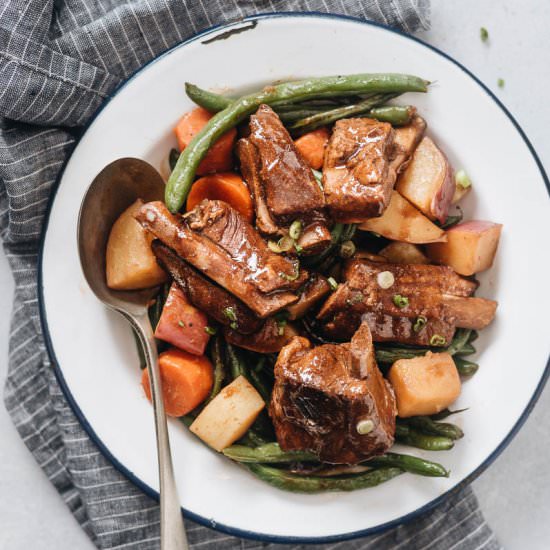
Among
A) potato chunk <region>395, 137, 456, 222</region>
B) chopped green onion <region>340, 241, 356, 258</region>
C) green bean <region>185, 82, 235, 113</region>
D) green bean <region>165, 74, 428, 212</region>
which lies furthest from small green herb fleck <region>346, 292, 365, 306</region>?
green bean <region>185, 82, 235, 113</region>

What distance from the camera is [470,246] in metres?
3.62

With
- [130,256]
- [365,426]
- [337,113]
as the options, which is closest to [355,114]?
[337,113]

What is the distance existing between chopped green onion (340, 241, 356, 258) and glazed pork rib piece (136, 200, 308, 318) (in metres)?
0.39

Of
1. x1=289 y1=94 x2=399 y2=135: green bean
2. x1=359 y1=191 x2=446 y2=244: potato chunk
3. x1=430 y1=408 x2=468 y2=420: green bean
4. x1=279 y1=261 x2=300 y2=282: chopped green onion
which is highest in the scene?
x1=289 y1=94 x2=399 y2=135: green bean

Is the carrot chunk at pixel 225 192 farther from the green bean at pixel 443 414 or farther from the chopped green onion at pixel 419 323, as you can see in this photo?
the green bean at pixel 443 414

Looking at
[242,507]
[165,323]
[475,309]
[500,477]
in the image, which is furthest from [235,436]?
[500,477]

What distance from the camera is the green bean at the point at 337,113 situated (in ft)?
12.0

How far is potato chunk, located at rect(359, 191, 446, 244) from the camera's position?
3641mm

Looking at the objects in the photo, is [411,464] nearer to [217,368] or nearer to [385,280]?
[385,280]

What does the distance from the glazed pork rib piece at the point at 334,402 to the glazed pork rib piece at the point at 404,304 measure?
0.20 m

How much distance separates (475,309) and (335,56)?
1.58 metres

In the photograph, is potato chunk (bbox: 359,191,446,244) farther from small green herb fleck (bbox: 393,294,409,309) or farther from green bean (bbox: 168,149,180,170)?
green bean (bbox: 168,149,180,170)

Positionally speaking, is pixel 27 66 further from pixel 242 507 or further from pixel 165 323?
pixel 242 507

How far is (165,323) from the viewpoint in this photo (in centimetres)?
362
